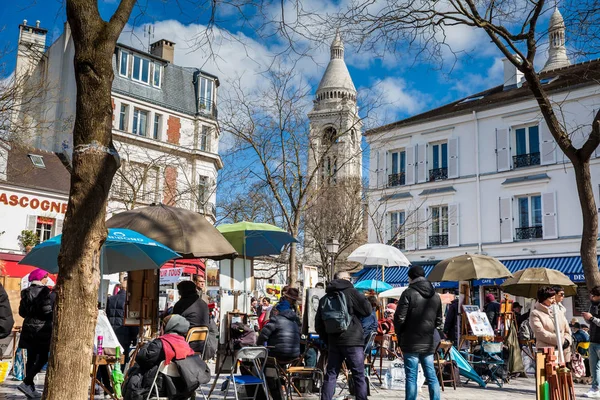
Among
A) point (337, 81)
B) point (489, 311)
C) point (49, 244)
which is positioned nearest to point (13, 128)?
point (49, 244)

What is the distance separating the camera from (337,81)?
289 feet

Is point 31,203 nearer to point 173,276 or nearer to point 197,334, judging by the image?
point 173,276

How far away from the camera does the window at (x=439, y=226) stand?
92.8 feet

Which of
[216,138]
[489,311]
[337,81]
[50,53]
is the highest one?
[337,81]

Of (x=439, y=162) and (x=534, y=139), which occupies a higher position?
(x=534, y=139)

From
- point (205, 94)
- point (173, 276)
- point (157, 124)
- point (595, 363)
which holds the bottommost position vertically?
point (595, 363)

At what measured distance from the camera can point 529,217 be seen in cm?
2600

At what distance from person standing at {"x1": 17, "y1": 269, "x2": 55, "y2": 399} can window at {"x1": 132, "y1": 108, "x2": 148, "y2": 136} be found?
1203 inches

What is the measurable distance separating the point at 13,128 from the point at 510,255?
19393 mm

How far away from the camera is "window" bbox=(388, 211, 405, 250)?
29.0 m

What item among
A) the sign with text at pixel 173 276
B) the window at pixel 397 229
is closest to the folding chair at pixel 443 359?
the sign with text at pixel 173 276

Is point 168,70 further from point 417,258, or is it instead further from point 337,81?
point 337,81

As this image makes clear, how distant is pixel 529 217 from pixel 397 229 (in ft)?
20.5

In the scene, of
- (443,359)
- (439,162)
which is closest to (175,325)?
(443,359)
